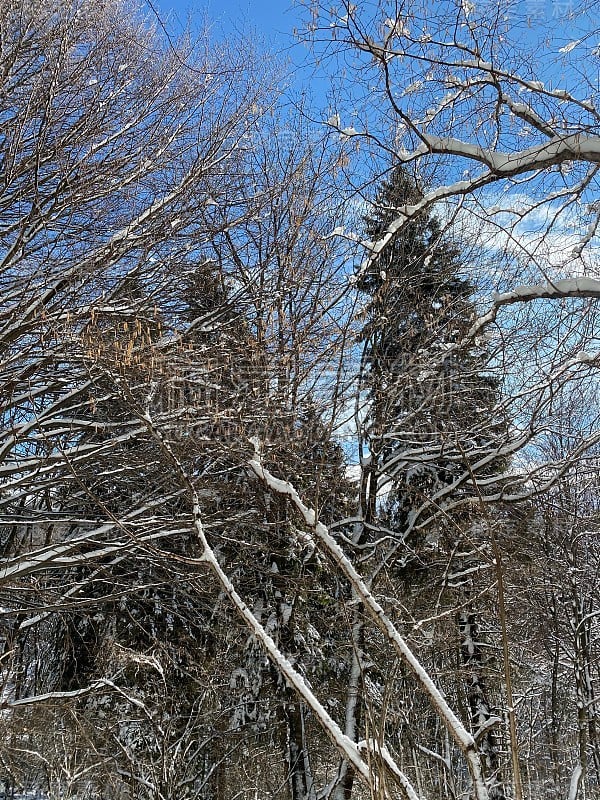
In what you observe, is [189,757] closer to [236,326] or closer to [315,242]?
[236,326]

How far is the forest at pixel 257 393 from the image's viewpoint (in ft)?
16.0

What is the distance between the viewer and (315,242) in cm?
791

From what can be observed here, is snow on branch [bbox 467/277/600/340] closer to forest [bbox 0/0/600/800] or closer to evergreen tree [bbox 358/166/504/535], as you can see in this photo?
forest [bbox 0/0/600/800]

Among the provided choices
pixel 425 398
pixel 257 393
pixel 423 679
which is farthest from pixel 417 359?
pixel 423 679

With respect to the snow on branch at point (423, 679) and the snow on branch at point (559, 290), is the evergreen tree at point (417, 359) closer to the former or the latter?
the snow on branch at point (559, 290)

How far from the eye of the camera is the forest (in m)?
4.88

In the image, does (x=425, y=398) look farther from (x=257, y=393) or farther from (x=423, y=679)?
(x=423, y=679)

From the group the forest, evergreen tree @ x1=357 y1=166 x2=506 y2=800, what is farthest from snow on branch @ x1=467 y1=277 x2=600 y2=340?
evergreen tree @ x1=357 y1=166 x2=506 y2=800

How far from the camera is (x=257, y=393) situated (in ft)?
19.6

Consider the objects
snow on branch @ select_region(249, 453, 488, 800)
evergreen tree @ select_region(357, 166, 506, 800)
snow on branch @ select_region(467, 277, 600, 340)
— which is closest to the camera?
snow on branch @ select_region(249, 453, 488, 800)

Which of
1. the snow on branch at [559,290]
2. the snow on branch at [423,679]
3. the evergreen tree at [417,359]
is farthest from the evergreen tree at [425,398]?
the snow on branch at [423,679]

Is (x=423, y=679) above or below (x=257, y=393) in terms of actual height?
Answer: below

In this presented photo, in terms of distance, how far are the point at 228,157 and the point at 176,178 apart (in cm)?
66

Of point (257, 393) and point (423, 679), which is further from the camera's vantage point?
point (257, 393)
